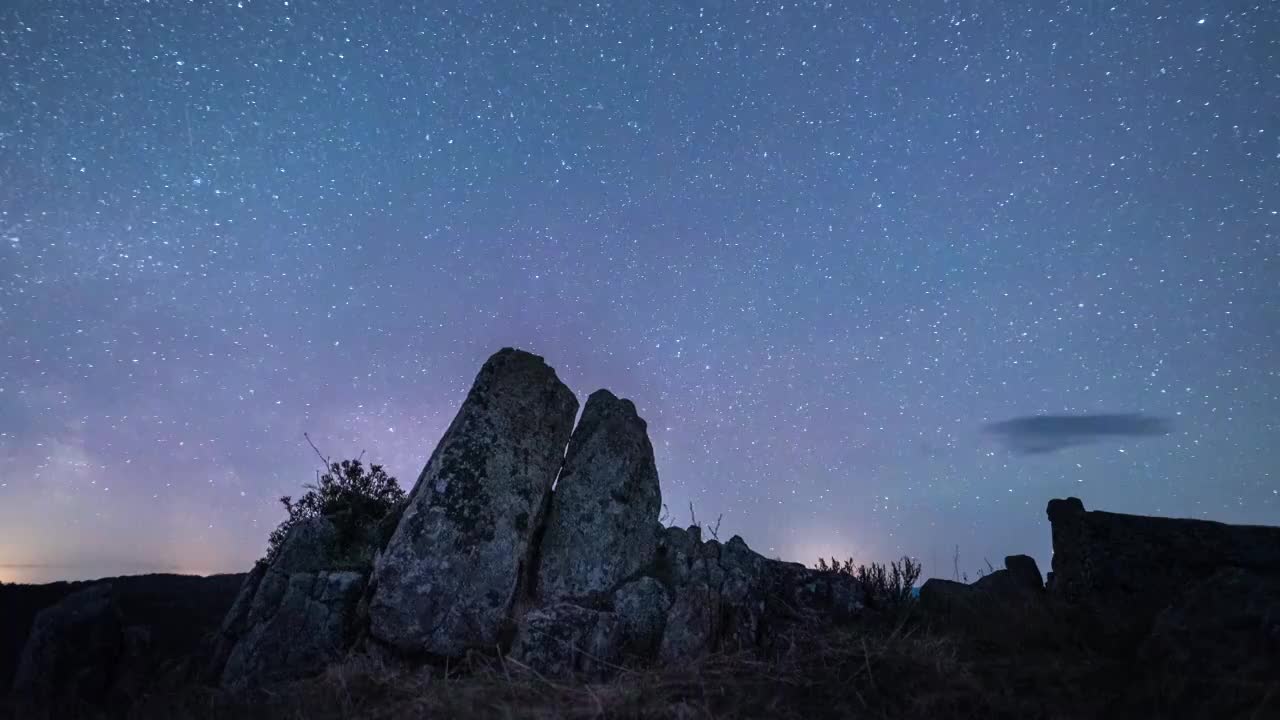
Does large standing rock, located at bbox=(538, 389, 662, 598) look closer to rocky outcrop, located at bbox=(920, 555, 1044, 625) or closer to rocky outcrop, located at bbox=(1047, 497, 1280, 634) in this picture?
rocky outcrop, located at bbox=(920, 555, 1044, 625)

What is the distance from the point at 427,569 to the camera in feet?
32.4

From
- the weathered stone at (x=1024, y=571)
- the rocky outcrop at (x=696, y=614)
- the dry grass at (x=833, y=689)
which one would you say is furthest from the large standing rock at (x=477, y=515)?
the weathered stone at (x=1024, y=571)

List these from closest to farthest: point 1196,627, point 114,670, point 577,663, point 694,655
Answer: point 1196,627, point 577,663, point 694,655, point 114,670

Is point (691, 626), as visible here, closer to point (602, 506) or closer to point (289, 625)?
point (602, 506)

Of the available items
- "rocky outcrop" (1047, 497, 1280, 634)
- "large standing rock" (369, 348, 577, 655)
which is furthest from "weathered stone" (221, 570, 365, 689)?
"rocky outcrop" (1047, 497, 1280, 634)

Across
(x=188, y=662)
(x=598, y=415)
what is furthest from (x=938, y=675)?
(x=188, y=662)

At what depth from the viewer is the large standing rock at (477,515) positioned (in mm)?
9523

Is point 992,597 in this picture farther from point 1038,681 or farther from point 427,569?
point 427,569

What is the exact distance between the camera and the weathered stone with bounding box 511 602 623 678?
6.92 m

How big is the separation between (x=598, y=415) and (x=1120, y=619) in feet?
29.5

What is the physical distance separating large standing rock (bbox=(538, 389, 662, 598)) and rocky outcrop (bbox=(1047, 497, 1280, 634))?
6584 millimetres

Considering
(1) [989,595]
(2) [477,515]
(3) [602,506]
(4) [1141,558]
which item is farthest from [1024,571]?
(2) [477,515]

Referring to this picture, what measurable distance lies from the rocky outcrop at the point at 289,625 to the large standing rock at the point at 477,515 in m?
0.80

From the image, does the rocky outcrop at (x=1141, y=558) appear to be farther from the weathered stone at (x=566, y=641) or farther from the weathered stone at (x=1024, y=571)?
the weathered stone at (x=566, y=641)
